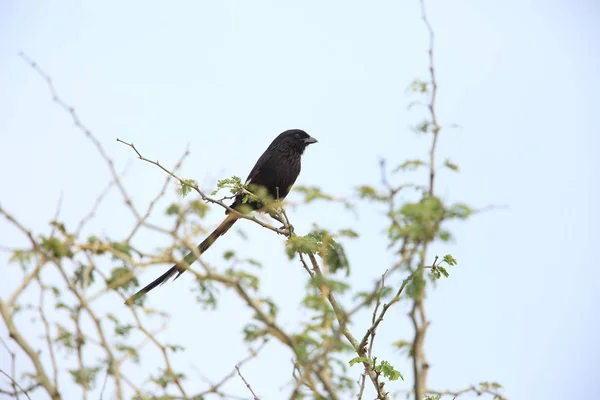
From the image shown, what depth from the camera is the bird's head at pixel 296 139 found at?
6.17 meters

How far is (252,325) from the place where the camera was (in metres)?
1.88

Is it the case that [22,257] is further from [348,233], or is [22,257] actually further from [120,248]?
[348,233]

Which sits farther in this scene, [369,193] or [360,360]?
[360,360]

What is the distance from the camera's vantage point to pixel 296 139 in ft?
20.4

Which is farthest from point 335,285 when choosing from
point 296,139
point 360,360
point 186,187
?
point 296,139

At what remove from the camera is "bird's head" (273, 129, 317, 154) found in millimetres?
6172

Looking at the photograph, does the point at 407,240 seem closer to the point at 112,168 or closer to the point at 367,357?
the point at 112,168

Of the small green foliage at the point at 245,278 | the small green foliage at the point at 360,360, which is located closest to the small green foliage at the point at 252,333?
the small green foliage at the point at 245,278

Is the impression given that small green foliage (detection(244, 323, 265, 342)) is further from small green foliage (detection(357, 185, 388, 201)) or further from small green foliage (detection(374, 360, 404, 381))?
small green foliage (detection(374, 360, 404, 381))

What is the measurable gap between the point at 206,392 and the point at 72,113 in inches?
43.0

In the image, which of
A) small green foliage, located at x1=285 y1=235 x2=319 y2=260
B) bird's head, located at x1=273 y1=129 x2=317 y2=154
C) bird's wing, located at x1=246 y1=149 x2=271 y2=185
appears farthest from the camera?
bird's head, located at x1=273 y1=129 x2=317 y2=154

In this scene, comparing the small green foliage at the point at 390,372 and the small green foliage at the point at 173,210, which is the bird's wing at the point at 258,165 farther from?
the small green foliage at the point at 173,210

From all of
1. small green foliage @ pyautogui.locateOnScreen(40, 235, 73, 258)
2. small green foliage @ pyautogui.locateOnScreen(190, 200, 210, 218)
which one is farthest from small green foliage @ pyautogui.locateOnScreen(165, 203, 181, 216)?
small green foliage @ pyautogui.locateOnScreen(40, 235, 73, 258)

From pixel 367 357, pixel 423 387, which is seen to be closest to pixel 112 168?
pixel 423 387
